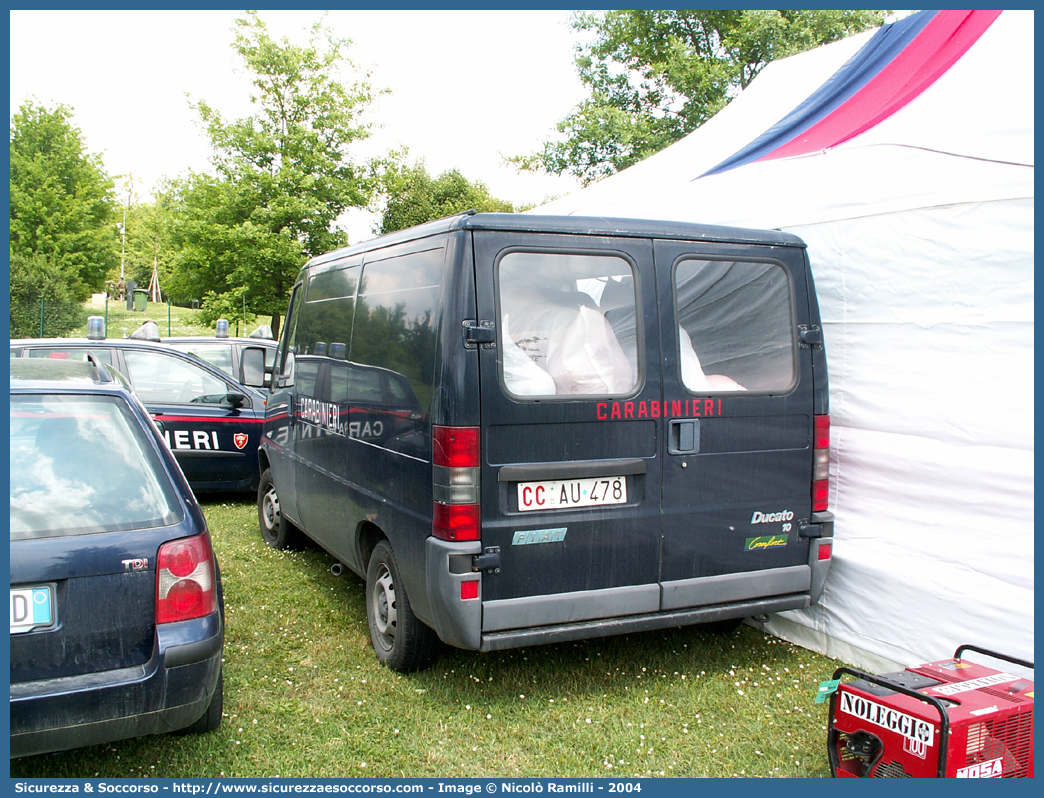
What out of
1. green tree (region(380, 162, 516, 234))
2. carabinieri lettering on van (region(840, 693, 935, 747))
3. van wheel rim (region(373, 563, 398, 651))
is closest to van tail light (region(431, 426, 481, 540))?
van wheel rim (region(373, 563, 398, 651))

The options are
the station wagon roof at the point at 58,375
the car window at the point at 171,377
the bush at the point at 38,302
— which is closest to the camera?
the station wagon roof at the point at 58,375

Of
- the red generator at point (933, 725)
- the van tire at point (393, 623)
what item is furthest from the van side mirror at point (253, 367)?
the red generator at point (933, 725)

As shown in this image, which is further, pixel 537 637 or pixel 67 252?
pixel 67 252

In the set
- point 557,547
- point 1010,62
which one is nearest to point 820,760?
point 557,547

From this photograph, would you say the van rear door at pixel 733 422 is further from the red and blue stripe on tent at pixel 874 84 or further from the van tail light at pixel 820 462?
the red and blue stripe on tent at pixel 874 84

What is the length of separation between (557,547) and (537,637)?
0.42 metres

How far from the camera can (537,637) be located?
12.3 ft

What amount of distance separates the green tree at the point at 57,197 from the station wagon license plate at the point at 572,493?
1189 inches

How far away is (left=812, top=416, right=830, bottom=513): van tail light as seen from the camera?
14.1 feet

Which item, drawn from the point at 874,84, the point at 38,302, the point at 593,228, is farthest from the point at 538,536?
the point at 38,302

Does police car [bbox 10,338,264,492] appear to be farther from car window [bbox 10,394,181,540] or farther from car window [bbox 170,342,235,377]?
car window [bbox 10,394,181,540]

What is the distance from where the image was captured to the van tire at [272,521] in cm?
651

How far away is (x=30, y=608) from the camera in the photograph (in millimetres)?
2689

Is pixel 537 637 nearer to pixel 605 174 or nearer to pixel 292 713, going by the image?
pixel 292 713
